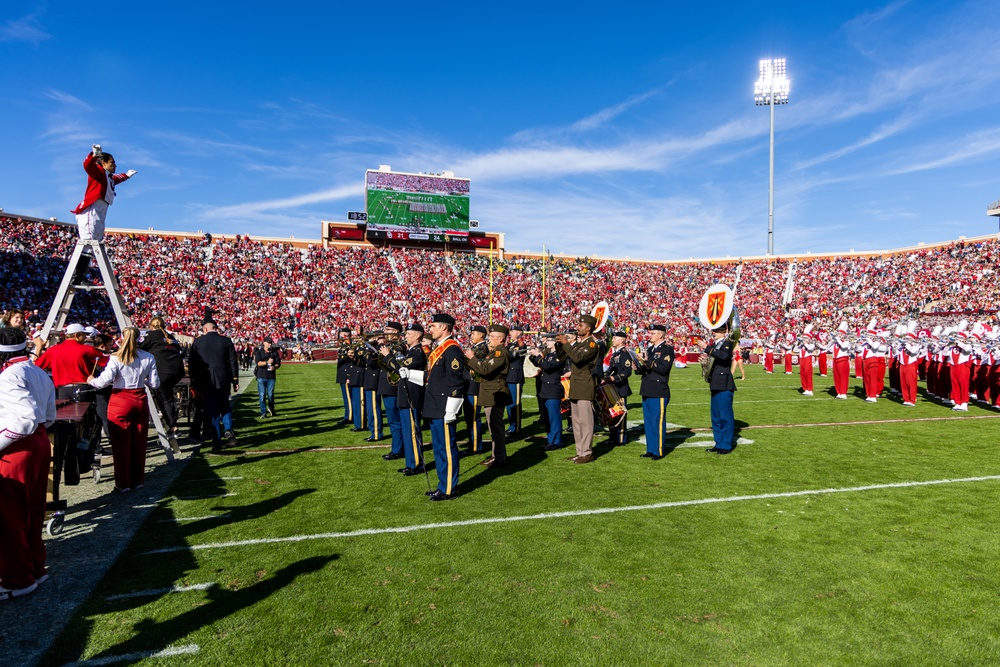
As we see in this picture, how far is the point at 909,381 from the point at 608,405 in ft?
31.7

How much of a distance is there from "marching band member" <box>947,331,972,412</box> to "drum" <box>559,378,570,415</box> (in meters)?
9.67

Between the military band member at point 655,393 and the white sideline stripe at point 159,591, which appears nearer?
the white sideline stripe at point 159,591

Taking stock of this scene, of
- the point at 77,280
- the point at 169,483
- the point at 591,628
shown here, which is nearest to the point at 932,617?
the point at 591,628

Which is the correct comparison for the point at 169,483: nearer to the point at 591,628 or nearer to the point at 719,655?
the point at 591,628

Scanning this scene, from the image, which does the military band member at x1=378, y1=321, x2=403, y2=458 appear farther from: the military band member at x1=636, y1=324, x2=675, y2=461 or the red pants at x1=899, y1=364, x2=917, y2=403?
the red pants at x1=899, y1=364, x2=917, y2=403

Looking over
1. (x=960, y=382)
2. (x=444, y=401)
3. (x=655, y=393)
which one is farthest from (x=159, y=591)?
(x=960, y=382)

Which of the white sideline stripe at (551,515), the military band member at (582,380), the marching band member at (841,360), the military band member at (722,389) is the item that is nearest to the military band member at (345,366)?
the military band member at (582,380)

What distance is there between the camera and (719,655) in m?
3.26

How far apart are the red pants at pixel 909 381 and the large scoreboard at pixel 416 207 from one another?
37.1 m

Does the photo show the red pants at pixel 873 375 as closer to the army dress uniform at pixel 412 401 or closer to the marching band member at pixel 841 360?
the marching band member at pixel 841 360

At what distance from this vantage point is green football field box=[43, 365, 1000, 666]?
11.0ft

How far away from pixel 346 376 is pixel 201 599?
25.8 ft

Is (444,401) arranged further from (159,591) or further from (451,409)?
(159,591)

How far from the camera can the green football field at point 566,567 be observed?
3.36 m
